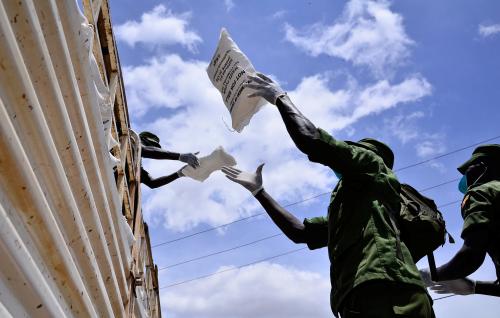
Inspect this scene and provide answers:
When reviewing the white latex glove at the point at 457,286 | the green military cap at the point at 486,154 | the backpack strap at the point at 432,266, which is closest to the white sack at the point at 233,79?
the backpack strap at the point at 432,266

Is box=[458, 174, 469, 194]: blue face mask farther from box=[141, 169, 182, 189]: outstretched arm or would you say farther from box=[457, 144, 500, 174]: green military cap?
box=[141, 169, 182, 189]: outstretched arm

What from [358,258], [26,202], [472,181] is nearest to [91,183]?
[26,202]

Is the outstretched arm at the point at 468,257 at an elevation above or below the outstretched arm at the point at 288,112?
below

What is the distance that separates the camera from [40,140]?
1391mm

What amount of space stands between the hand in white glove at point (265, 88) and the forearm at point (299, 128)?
17 cm

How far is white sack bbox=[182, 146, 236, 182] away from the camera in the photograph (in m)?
3.93

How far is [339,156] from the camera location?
2.06 metres

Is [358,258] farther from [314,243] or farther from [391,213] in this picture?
[314,243]

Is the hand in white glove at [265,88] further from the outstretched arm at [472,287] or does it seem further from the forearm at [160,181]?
the forearm at [160,181]

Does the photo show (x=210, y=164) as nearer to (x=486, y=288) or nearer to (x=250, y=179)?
(x=250, y=179)

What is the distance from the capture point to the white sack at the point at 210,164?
3930 millimetres

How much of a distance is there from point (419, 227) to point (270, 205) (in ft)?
3.35

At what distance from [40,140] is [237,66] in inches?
66.2

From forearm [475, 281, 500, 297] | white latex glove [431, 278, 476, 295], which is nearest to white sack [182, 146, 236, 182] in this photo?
white latex glove [431, 278, 476, 295]
